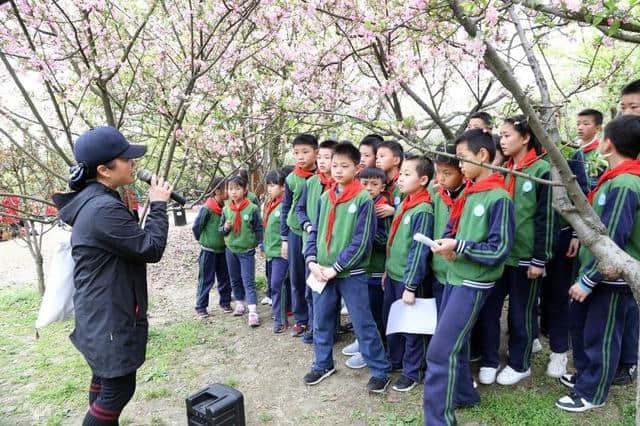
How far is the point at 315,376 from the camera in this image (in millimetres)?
3701

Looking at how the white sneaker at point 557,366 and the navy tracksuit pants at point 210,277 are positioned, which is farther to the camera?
the navy tracksuit pants at point 210,277

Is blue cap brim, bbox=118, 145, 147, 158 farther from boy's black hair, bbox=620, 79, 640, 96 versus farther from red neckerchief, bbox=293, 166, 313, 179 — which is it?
boy's black hair, bbox=620, 79, 640, 96

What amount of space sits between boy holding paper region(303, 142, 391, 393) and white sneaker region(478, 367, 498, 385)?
2.30ft

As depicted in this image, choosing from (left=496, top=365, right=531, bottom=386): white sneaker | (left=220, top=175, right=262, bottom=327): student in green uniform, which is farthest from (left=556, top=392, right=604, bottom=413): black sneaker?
(left=220, top=175, right=262, bottom=327): student in green uniform

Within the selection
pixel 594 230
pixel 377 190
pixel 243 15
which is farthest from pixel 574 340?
pixel 243 15

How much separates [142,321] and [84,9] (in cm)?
266

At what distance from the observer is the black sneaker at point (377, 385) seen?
3.44 m

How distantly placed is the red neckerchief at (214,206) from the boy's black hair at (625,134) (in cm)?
401

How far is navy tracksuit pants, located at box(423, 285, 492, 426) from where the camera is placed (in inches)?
106

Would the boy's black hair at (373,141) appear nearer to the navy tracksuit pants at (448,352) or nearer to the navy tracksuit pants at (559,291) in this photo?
the navy tracksuit pants at (559,291)

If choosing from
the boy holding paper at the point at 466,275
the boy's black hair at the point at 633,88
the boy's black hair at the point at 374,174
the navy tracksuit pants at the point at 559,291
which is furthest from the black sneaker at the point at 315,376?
the boy's black hair at the point at 633,88

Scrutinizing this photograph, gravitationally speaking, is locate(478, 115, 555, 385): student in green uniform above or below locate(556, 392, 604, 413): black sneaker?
above

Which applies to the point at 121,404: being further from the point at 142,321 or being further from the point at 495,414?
the point at 495,414

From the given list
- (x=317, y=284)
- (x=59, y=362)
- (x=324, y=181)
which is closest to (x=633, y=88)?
(x=324, y=181)
